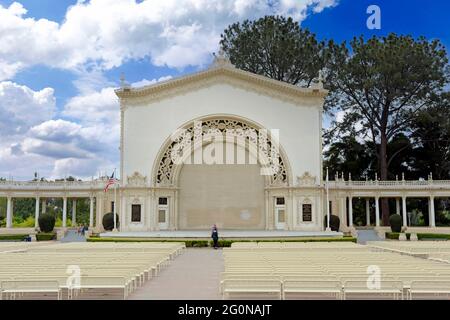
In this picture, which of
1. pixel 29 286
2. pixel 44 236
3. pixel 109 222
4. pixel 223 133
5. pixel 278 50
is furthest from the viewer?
pixel 278 50

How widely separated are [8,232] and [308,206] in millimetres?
25726

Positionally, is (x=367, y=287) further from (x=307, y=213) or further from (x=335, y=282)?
(x=307, y=213)

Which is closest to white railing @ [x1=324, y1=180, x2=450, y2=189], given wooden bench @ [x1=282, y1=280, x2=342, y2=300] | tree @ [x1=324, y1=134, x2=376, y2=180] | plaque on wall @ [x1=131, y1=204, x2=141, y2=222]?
tree @ [x1=324, y1=134, x2=376, y2=180]

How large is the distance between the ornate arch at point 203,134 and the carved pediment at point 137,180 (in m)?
0.92

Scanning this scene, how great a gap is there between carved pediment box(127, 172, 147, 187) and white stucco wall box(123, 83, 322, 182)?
450 millimetres

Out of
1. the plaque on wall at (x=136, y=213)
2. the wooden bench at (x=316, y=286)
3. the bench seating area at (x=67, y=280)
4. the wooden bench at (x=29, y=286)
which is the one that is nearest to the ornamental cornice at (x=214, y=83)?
the plaque on wall at (x=136, y=213)

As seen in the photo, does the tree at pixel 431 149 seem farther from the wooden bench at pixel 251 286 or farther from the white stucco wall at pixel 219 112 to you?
the wooden bench at pixel 251 286

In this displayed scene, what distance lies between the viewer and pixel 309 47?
49656 millimetres

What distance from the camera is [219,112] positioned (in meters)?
40.0

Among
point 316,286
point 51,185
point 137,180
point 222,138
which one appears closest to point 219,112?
point 222,138

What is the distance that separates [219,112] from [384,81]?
17.4m

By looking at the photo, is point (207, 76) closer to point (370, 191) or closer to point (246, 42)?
point (246, 42)

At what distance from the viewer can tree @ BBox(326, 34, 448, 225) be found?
149 ft
